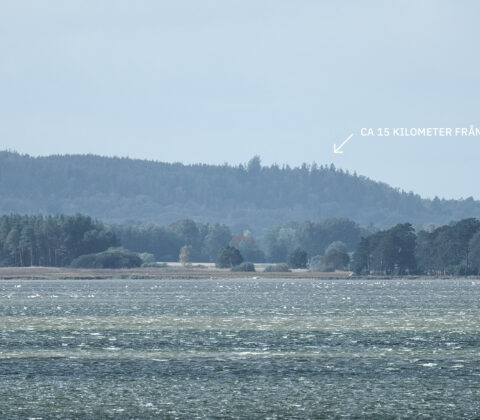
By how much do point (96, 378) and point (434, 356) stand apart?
21633 mm

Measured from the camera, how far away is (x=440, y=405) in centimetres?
5538

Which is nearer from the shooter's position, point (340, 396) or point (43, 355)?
point (340, 396)

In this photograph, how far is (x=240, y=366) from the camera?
7075cm

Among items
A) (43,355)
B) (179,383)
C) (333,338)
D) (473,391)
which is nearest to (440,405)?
(473,391)

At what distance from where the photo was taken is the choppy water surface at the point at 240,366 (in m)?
55.2

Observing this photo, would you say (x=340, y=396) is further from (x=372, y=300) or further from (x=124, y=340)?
(x=372, y=300)

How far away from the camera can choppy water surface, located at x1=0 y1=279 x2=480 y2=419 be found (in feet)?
181

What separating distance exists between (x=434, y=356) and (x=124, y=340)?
2406cm

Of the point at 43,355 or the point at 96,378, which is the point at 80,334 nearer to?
the point at 43,355

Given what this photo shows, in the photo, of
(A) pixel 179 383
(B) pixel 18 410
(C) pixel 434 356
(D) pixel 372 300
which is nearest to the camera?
(B) pixel 18 410

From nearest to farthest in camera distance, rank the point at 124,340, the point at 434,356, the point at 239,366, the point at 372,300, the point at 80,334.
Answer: the point at 239,366 → the point at 434,356 → the point at 124,340 → the point at 80,334 → the point at 372,300

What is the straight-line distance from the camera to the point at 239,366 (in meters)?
70.8

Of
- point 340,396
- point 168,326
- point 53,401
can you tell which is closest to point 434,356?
point 340,396

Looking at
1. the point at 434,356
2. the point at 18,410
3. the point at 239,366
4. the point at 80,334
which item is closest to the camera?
the point at 18,410
